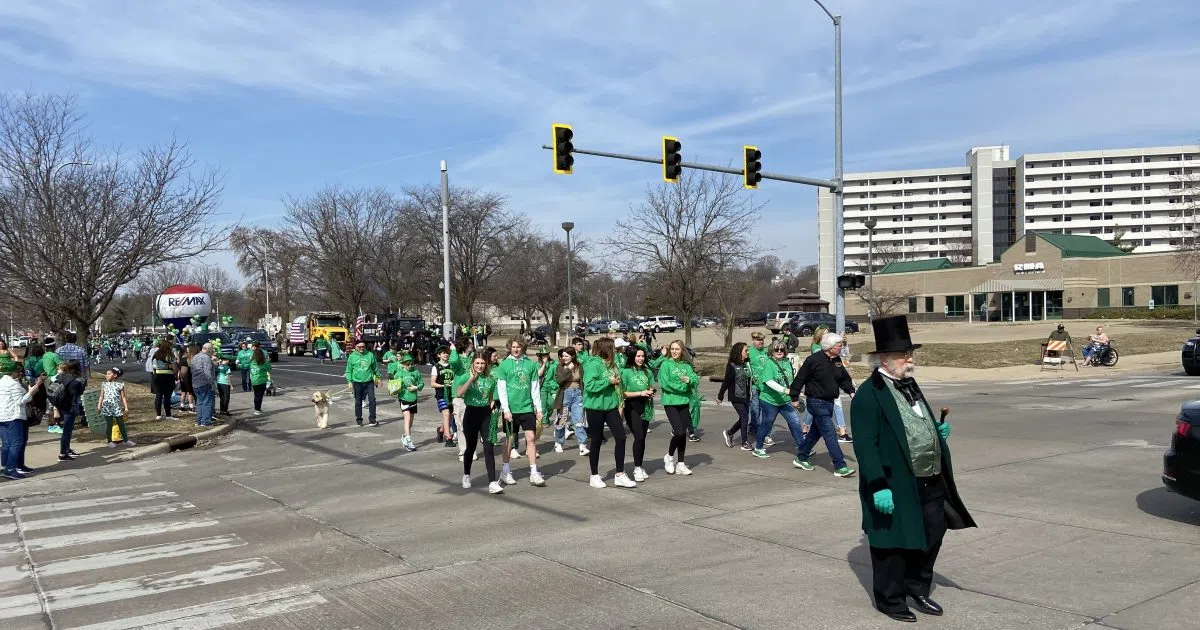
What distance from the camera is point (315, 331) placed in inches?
2016

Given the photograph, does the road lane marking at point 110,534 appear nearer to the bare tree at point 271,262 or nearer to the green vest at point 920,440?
the green vest at point 920,440

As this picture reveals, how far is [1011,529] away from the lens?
7.59m

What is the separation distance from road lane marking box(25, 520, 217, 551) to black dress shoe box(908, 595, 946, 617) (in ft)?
21.5

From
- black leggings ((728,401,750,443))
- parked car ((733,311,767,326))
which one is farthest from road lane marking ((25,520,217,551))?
parked car ((733,311,767,326))

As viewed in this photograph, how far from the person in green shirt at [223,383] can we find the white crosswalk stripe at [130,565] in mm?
9607

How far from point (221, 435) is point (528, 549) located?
38.9ft

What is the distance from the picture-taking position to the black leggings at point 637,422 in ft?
33.4

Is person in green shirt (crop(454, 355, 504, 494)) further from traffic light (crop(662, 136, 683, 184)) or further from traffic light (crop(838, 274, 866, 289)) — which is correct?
traffic light (crop(838, 274, 866, 289))

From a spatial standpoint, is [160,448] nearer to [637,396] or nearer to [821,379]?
[637,396]

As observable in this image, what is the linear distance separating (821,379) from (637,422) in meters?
2.19

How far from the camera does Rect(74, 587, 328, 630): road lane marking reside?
5625mm

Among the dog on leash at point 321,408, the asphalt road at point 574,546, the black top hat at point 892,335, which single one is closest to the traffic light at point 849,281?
the asphalt road at point 574,546

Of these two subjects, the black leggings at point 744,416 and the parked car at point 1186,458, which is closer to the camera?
Result: the parked car at point 1186,458

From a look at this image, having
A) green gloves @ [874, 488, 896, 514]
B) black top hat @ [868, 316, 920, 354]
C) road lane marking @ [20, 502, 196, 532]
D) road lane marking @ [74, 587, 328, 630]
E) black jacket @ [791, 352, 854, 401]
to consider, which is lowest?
road lane marking @ [20, 502, 196, 532]
